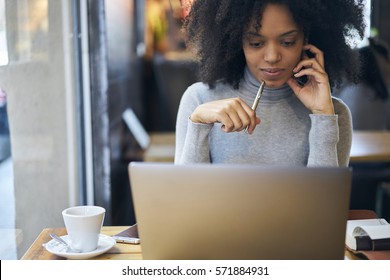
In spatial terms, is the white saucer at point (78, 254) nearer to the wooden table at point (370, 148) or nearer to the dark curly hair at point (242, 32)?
the dark curly hair at point (242, 32)

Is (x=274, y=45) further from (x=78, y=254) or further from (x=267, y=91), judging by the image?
(x=78, y=254)

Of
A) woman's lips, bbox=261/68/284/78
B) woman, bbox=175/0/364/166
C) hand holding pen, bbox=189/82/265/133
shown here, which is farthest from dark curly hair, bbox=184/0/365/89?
hand holding pen, bbox=189/82/265/133

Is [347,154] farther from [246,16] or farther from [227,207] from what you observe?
[227,207]

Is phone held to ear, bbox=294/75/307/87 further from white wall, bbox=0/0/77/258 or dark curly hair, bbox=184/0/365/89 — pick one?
white wall, bbox=0/0/77/258

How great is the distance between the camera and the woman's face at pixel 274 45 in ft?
4.17

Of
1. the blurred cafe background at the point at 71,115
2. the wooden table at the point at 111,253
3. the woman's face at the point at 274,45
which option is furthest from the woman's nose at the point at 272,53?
the wooden table at the point at 111,253

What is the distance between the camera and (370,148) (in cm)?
243

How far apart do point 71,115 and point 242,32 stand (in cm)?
77

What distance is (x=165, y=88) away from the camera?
435cm

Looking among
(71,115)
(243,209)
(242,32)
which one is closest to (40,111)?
(71,115)

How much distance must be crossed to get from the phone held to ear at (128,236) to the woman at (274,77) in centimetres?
26

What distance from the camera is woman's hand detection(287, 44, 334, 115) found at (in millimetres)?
1292
